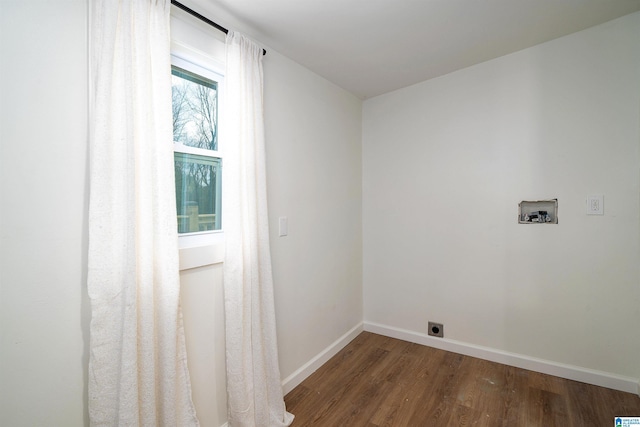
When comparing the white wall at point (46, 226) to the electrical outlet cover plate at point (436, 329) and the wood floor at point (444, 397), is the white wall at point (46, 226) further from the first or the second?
the electrical outlet cover plate at point (436, 329)

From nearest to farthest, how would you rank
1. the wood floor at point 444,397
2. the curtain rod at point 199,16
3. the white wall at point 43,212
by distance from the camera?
the white wall at point 43,212
the curtain rod at point 199,16
the wood floor at point 444,397

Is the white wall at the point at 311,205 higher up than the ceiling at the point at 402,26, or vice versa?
the ceiling at the point at 402,26

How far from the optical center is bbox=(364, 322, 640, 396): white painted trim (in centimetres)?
189

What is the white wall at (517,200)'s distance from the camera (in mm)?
1879

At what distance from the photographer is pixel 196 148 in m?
1.54

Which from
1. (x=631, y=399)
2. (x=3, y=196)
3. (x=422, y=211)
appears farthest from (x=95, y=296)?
(x=631, y=399)

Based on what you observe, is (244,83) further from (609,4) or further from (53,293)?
(609,4)

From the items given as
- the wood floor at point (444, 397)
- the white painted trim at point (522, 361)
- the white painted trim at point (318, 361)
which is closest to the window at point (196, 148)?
the white painted trim at point (318, 361)

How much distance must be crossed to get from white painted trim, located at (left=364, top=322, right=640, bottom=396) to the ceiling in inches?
94.5

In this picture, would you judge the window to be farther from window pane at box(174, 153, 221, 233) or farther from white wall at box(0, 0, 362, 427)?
white wall at box(0, 0, 362, 427)

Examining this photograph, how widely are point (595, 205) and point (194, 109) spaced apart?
2.70m

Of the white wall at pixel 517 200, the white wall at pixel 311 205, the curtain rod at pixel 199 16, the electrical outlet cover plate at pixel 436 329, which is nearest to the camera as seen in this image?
the curtain rod at pixel 199 16

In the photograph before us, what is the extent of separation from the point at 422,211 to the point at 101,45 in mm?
2507

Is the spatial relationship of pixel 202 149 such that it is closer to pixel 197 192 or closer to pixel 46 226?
pixel 197 192
